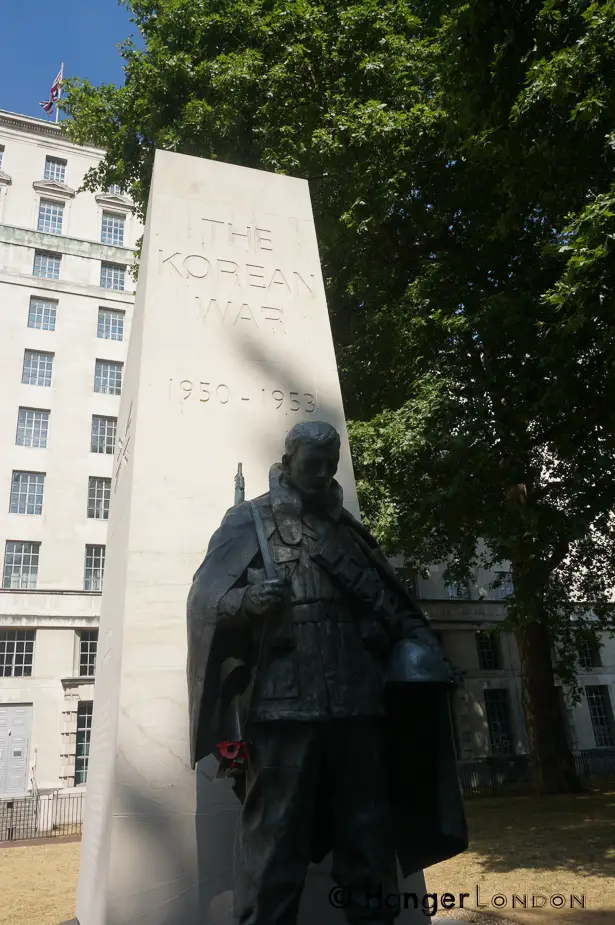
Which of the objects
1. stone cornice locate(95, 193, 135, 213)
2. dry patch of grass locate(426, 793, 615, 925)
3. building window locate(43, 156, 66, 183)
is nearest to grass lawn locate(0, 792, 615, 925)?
dry patch of grass locate(426, 793, 615, 925)

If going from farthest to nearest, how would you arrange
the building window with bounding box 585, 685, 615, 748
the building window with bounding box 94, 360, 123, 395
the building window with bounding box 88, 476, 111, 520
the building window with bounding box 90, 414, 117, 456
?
the building window with bounding box 585, 685, 615, 748 < the building window with bounding box 94, 360, 123, 395 < the building window with bounding box 90, 414, 117, 456 < the building window with bounding box 88, 476, 111, 520

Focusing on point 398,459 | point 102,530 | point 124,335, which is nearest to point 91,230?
point 124,335

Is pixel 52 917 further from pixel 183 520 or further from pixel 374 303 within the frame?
pixel 374 303

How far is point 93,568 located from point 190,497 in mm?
25799

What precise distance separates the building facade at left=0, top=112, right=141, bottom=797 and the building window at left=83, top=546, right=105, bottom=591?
6cm

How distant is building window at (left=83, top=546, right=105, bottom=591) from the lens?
93.9ft

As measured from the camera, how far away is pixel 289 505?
3.53 meters

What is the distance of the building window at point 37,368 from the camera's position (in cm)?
3061

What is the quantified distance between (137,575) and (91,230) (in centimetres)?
3417

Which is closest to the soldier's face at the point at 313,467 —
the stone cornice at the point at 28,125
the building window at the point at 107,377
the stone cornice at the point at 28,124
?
the building window at the point at 107,377

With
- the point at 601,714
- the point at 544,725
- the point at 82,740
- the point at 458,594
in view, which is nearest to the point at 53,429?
the point at 82,740

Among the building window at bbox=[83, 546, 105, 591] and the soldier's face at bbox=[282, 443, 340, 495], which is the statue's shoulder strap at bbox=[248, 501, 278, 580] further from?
the building window at bbox=[83, 546, 105, 591]

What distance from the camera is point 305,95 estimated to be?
46.3 ft

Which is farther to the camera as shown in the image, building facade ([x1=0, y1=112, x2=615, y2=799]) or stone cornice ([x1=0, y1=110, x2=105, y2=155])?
stone cornice ([x1=0, y1=110, x2=105, y2=155])
